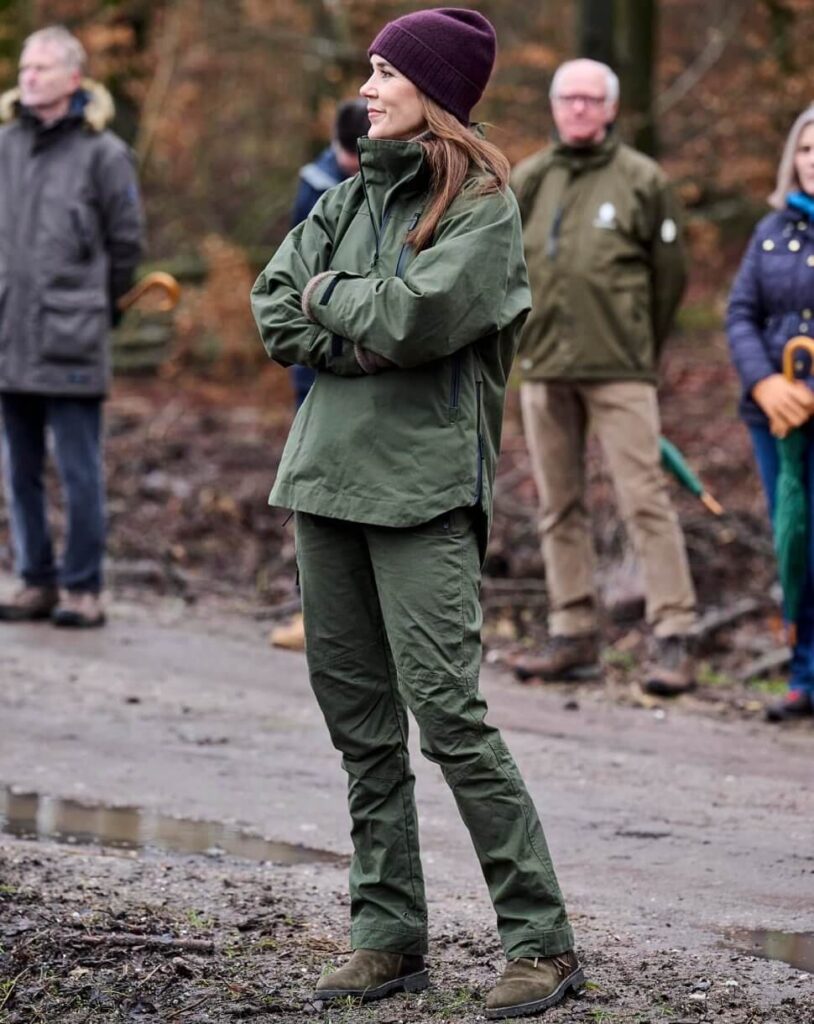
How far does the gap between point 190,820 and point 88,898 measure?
1.20m

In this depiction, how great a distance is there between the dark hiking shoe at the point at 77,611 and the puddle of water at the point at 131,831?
268cm

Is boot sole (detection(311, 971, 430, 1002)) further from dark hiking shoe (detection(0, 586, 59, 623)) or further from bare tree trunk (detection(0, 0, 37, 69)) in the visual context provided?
bare tree trunk (detection(0, 0, 37, 69))

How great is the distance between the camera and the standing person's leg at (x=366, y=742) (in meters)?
4.21

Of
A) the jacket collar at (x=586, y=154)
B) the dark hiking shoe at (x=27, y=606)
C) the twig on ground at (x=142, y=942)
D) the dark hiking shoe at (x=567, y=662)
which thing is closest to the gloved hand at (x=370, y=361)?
the twig on ground at (x=142, y=942)

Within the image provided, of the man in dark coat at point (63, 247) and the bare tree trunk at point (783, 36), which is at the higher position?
the bare tree trunk at point (783, 36)

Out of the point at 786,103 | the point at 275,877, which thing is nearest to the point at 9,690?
the point at 275,877

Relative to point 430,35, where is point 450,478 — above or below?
below

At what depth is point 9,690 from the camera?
795cm

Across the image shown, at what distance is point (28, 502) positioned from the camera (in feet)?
29.9

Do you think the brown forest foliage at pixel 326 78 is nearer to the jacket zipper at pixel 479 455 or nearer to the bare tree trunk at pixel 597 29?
the bare tree trunk at pixel 597 29

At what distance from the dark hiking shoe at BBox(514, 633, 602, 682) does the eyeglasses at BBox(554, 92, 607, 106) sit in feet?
8.43

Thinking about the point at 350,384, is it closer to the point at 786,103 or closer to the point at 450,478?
the point at 450,478

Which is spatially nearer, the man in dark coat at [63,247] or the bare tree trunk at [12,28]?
the man in dark coat at [63,247]

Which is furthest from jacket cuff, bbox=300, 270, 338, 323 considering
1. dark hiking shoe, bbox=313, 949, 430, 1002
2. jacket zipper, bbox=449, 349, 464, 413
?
dark hiking shoe, bbox=313, 949, 430, 1002
